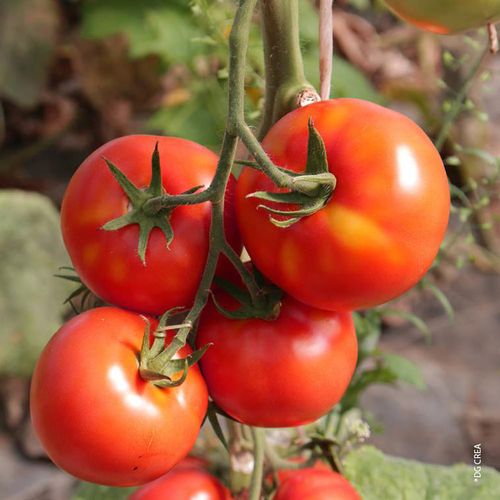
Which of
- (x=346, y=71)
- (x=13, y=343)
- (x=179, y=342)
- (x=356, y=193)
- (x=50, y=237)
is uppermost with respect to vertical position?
(x=356, y=193)

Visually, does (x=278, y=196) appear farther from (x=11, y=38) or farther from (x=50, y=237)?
(x=11, y=38)

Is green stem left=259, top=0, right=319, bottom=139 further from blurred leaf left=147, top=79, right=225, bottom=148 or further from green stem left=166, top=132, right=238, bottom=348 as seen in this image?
blurred leaf left=147, top=79, right=225, bottom=148

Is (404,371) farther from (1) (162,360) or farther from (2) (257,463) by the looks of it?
(1) (162,360)

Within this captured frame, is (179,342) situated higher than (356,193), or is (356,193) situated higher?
(356,193)

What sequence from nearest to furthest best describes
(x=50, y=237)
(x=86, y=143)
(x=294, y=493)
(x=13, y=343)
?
(x=294, y=493) < (x=13, y=343) < (x=50, y=237) < (x=86, y=143)

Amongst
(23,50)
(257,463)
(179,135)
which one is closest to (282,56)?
(257,463)

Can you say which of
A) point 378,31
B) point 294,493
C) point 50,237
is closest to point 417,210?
point 294,493

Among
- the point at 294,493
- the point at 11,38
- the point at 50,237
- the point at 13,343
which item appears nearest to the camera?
the point at 294,493

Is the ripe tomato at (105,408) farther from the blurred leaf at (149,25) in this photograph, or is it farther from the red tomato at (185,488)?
the blurred leaf at (149,25)

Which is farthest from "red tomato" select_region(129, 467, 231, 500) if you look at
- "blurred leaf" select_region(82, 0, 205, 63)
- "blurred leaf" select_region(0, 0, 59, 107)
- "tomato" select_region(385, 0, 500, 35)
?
"blurred leaf" select_region(0, 0, 59, 107)
